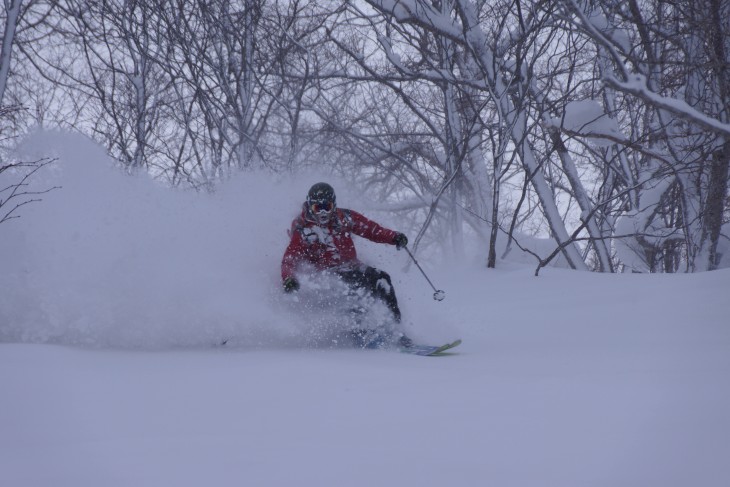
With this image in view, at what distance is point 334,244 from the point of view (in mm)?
5191

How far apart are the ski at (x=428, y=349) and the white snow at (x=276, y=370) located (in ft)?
0.58

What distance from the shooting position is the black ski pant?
16.1ft

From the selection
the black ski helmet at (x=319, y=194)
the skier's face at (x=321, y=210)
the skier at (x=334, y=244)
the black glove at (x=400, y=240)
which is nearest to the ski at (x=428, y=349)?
the skier at (x=334, y=244)

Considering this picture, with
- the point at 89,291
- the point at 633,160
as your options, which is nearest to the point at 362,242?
the point at 89,291

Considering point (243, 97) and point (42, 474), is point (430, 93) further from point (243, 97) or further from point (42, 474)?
point (42, 474)

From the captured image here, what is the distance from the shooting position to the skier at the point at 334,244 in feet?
16.1

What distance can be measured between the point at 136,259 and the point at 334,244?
163cm

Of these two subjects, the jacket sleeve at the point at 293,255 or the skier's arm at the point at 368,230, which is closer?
the jacket sleeve at the point at 293,255

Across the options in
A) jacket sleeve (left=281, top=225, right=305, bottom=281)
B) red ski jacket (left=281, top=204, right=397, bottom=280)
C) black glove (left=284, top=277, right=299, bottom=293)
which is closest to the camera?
black glove (left=284, top=277, right=299, bottom=293)

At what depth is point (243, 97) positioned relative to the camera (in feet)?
32.4

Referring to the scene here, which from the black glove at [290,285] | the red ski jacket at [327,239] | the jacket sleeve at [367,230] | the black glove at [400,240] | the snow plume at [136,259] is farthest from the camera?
the jacket sleeve at [367,230]

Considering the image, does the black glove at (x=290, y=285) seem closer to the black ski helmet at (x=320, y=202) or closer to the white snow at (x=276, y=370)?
the white snow at (x=276, y=370)

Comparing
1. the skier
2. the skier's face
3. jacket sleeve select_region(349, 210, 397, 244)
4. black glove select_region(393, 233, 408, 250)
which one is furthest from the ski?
the skier's face

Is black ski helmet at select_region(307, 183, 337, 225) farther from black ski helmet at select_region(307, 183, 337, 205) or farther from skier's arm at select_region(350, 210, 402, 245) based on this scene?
skier's arm at select_region(350, 210, 402, 245)
